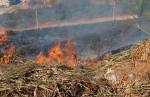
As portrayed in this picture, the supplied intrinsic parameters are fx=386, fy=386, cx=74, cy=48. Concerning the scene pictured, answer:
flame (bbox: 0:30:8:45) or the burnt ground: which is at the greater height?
the burnt ground

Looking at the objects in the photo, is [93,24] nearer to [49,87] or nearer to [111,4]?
[111,4]

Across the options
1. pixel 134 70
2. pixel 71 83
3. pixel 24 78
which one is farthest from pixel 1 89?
pixel 134 70

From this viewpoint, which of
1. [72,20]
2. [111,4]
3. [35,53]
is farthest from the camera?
[111,4]

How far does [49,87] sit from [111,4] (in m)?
41.5

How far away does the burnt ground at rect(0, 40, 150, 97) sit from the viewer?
4281 mm

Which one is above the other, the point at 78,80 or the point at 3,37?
the point at 78,80

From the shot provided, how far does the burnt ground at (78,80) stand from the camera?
A: 4281 mm

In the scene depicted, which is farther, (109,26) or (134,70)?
(109,26)

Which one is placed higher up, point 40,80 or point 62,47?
point 40,80

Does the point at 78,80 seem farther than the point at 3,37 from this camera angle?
No

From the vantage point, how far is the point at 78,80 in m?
4.42

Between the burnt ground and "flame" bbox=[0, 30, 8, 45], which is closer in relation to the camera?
the burnt ground

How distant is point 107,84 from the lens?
14.9 ft

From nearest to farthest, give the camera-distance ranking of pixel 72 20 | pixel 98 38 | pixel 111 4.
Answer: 1. pixel 98 38
2. pixel 72 20
3. pixel 111 4
